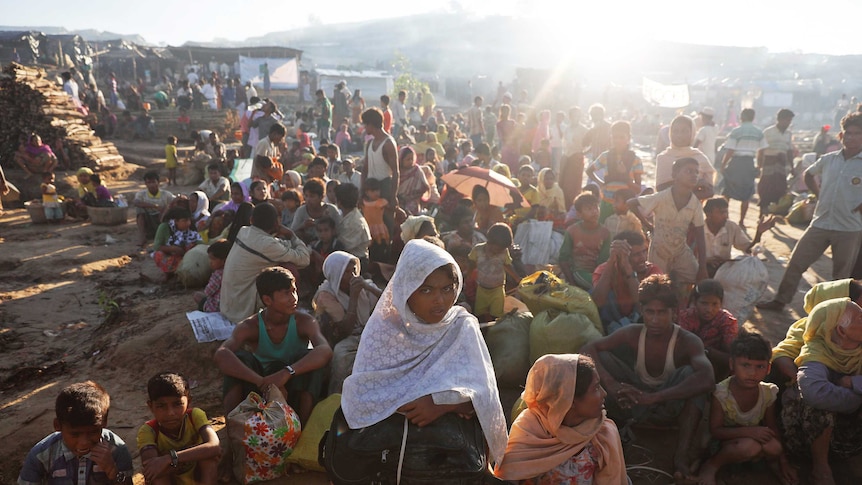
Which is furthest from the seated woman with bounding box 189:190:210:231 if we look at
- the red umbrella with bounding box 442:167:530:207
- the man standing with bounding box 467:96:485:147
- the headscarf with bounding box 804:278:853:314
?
the man standing with bounding box 467:96:485:147

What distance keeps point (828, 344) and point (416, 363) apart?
2534mm

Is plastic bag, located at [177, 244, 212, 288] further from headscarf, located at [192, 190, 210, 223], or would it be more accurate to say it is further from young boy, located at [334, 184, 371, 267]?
young boy, located at [334, 184, 371, 267]

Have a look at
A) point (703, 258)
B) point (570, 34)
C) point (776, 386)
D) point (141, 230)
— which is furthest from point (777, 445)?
point (570, 34)

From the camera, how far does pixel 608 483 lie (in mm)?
2635

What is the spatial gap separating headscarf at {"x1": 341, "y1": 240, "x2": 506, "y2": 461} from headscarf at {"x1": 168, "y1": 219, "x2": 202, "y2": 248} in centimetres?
535

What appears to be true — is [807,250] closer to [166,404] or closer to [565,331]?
[565,331]

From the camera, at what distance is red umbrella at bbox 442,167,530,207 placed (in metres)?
7.07

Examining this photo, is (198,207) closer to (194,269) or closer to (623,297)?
(194,269)

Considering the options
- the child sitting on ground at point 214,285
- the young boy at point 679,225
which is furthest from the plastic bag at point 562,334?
the child sitting on ground at point 214,285

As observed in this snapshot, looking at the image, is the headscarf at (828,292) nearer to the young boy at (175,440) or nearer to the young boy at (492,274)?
the young boy at (492,274)

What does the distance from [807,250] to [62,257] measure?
9596 mm

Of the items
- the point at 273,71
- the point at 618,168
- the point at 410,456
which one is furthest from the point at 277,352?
the point at 273,71

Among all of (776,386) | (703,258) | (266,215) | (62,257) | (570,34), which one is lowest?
(62,257)

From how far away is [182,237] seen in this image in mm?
7188
